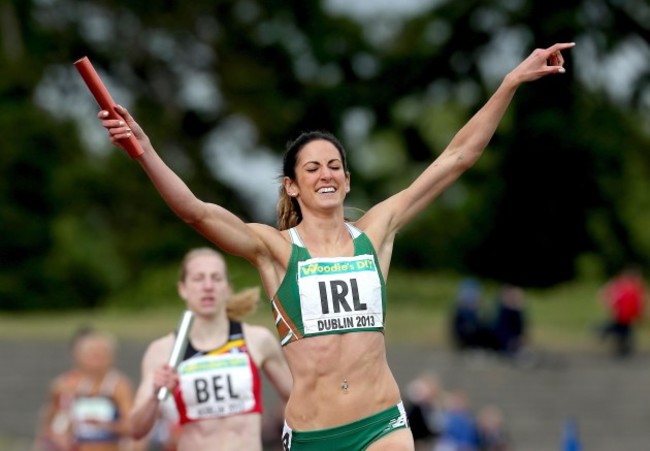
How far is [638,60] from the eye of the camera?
3853cm

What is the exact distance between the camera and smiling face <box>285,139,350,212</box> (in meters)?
6.48

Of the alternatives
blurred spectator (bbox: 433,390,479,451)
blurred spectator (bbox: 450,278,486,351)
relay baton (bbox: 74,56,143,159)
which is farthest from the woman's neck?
blurred spectator (bbox: 450,278,486,351)

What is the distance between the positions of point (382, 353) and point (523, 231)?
35159 mm

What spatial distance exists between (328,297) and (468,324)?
22.4m

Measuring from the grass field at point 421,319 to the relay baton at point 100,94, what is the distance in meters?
25.0

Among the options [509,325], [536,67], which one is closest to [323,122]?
[509,325]

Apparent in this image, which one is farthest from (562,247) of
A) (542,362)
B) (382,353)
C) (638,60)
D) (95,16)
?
(382,353)

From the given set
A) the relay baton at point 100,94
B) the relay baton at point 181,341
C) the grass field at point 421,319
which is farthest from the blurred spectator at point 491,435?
the relay baton at point 100,94

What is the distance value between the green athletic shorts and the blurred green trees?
30465 millimetres

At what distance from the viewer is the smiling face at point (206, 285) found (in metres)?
8.09

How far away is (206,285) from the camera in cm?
812

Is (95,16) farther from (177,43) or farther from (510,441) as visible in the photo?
(510,441)

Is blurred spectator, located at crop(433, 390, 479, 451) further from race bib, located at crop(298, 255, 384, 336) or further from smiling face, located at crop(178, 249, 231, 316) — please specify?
race bib, located at crop(298, 255, 384, 336)

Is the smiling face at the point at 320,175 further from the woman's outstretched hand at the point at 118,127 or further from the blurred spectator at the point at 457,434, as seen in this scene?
the blurred spectator at the point at 457,434
